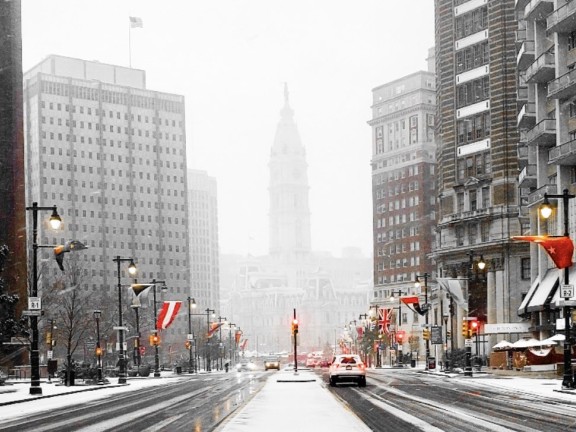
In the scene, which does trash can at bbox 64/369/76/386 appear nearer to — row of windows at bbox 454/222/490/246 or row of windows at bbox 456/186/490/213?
row of windows at bbox 454/222/490/246

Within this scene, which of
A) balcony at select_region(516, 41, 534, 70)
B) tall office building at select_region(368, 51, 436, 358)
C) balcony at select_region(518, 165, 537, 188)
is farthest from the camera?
tall office building at select_region(368, 51, 436, 358)

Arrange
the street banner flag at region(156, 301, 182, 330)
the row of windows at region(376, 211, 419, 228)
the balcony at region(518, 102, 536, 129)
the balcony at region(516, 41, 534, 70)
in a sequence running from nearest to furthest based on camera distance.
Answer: the street banner flag at region(156, 301, 182, 330) < the balcony at region(518, 102, 536, 129) < the balcony at region(516, 41, 534, 70) < the row of windows at region(376, 211, 419, 228)

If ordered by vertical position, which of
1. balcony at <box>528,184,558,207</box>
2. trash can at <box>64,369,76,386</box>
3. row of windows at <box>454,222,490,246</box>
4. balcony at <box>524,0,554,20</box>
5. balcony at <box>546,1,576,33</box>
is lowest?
trash can at <box>64,369,76,386</box>

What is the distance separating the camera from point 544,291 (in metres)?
68.2

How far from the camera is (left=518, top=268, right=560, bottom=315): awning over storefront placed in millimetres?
66938

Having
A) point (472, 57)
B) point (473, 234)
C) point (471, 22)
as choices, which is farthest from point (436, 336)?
point (471, 22)

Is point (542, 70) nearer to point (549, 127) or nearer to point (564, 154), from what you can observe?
point (549, 127)

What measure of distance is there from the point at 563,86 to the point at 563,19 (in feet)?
15.4

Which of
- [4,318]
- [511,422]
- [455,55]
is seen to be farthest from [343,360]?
[455,55]

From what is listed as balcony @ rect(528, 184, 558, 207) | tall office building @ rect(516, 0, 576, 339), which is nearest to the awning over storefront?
Answer: tall office building @ rect(516, 0, 576, 339)

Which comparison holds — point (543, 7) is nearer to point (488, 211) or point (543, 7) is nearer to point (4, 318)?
point (488, 211)

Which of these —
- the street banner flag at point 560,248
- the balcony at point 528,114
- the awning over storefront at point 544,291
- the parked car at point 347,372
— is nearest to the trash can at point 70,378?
the parked car at point 347,372

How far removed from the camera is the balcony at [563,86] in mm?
63500

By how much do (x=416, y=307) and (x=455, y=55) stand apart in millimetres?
42917
